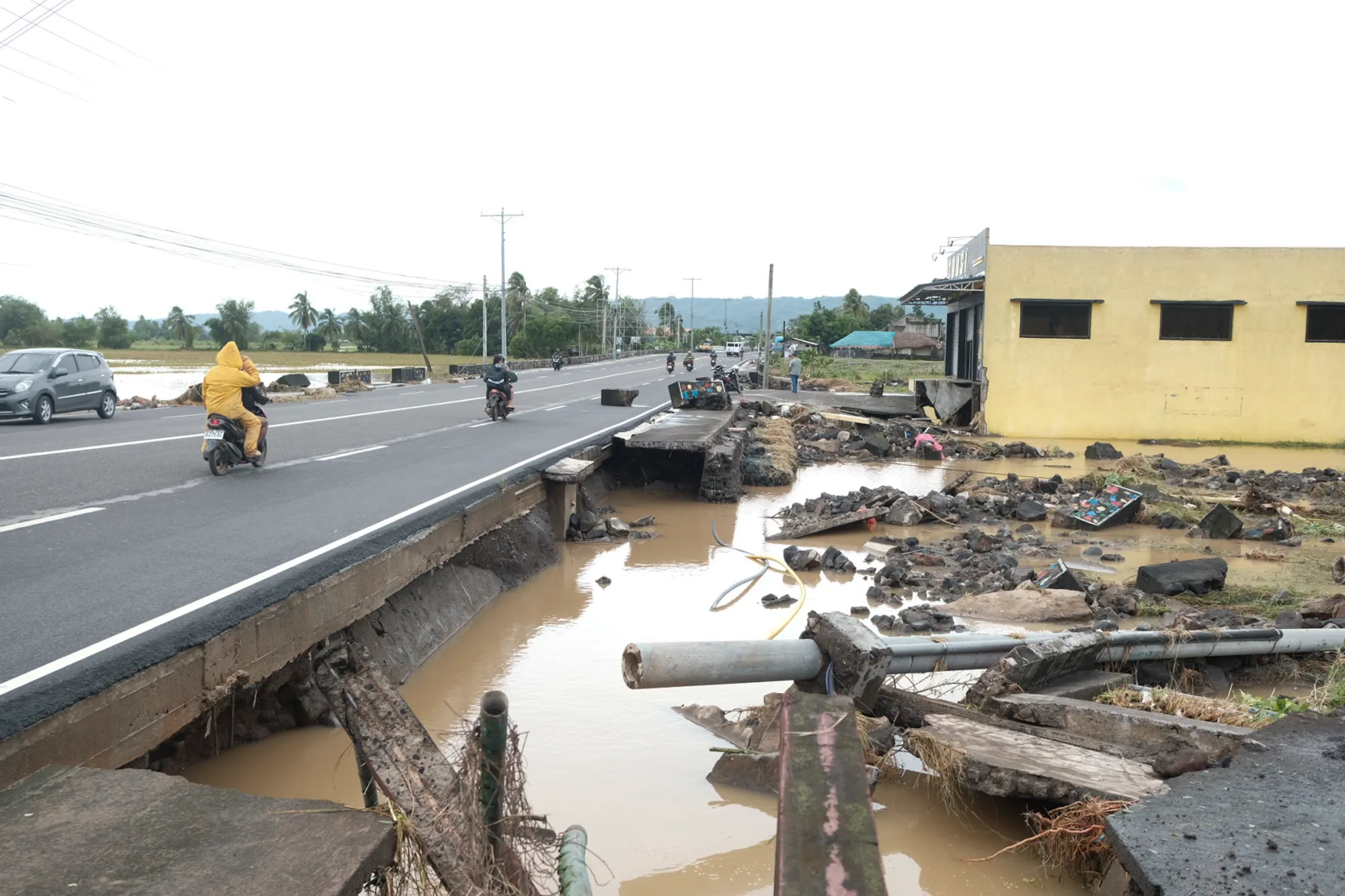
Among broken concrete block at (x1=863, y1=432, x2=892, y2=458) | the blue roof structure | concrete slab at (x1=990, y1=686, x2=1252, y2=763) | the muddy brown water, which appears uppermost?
the blue roof structure

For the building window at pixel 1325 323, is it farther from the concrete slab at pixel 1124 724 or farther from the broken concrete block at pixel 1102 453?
the concrete slab at pixel 1124 724

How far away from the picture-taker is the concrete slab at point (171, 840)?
3025 millimetres

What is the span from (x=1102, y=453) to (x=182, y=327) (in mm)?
101188

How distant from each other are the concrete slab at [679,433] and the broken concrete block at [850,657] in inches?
440

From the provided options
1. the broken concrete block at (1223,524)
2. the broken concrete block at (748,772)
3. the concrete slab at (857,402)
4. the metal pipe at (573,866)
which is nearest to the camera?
the metal pipe at (573,866)

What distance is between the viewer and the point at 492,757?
3.42 metres

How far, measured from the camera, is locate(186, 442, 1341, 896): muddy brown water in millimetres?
5238

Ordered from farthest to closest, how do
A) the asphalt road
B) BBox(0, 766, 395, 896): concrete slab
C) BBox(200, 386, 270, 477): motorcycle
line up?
BBox(200, 386, 270, 477): motorcycle < the asphalt road < BBox(0, 766, 395, 896): concrete slab

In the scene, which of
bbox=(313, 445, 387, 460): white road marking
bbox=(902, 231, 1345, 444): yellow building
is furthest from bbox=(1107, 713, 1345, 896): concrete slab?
bbox=(902, 231, 1345, 444): yellow building

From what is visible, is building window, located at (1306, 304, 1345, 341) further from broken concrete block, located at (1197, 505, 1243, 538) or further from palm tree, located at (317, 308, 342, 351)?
palm tree, located at (317, 308, 342, 351)

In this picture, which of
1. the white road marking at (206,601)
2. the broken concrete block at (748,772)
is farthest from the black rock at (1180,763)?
the white road marking at (206,601)

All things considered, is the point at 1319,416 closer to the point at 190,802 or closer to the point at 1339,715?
the point at 1339,715

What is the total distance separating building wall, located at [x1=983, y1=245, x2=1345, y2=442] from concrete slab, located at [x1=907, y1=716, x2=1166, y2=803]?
2158 cm

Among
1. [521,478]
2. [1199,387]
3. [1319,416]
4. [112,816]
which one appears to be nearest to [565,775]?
[112,816]
